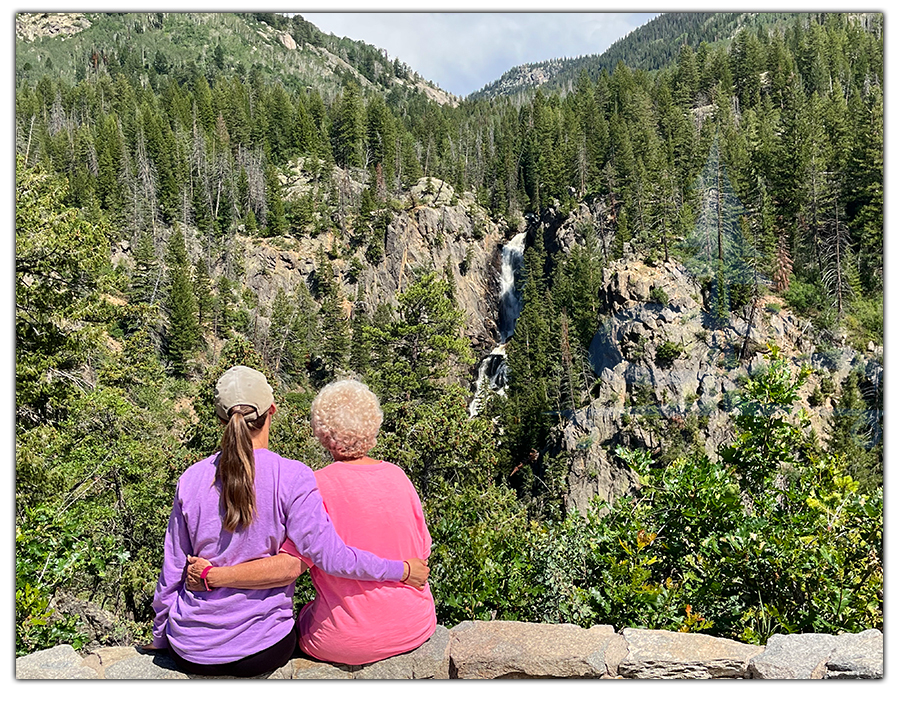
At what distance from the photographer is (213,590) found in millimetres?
2818

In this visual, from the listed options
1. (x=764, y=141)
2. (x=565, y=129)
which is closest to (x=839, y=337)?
(x=764, y=141)

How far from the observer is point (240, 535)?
2766 mm

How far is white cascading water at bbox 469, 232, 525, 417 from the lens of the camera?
46.8 m

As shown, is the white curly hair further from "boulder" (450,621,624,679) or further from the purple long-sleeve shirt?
"boulder" (450,621,624,679)

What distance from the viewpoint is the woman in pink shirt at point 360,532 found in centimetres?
291

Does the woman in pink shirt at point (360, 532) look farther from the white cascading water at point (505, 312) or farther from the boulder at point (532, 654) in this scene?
the white cascading water at point (505, 312)

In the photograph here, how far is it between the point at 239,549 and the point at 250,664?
57 cm

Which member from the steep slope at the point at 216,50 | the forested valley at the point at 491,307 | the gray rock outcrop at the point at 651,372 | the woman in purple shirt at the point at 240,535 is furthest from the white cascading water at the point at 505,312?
the steep slope at the point at 216,50

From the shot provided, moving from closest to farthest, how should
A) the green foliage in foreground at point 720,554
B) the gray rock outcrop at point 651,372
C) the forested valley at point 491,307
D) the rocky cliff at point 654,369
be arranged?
the green foliage in foreground at point 720,554 < the forested valley at point 491,307 < the rocky cliff at point 654,369 < the gray rock outcrop at point 651,372

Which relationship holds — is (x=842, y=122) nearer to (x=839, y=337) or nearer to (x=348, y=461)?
(x=839, y=337)

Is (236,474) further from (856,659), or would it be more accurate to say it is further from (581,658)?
(856,659)

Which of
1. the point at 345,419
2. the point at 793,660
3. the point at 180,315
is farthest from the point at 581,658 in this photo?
the point at 180,315

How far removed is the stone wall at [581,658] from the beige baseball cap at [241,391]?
4.28 feet

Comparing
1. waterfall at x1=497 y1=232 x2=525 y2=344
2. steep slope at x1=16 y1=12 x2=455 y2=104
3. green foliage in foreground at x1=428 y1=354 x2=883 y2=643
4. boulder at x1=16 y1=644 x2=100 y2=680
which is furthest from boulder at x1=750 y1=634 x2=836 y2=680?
steep slope at x1=16 y1=12 x2=455 y2=104
